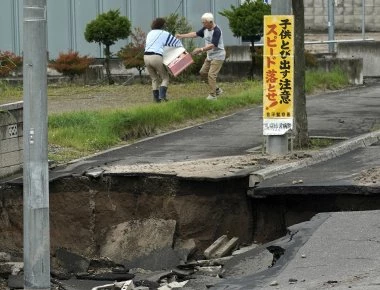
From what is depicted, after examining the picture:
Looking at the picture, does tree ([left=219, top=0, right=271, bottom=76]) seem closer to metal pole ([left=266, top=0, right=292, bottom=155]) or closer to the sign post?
metal pole ([left=266, top=0, right=292, bottom=155])

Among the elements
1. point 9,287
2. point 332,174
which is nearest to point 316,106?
point 332,174

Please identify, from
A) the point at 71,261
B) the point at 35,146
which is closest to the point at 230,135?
the point at 71,261

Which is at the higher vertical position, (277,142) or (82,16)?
(82,16)

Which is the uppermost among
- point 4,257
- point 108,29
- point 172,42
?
point 108,29

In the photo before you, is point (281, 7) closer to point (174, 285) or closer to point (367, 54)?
point (174, 285)

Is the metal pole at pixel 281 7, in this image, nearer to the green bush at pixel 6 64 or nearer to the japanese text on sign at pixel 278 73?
the japanese text on sign at pixel 278 73

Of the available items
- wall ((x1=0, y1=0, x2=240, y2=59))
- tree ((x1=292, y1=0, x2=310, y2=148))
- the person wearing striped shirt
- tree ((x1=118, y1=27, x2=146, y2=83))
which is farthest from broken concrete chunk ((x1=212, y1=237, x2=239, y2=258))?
wall ((x1=0, y1=0, x2=240, y2=59))

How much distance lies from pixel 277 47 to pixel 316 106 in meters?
5.79

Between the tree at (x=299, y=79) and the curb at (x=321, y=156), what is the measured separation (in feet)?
1.52

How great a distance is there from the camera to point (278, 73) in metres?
13.4

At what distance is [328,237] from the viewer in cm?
955

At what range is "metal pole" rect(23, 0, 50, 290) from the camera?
366 inches

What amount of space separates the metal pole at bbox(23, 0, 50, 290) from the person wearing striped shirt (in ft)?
31.8

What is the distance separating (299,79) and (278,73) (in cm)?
88
